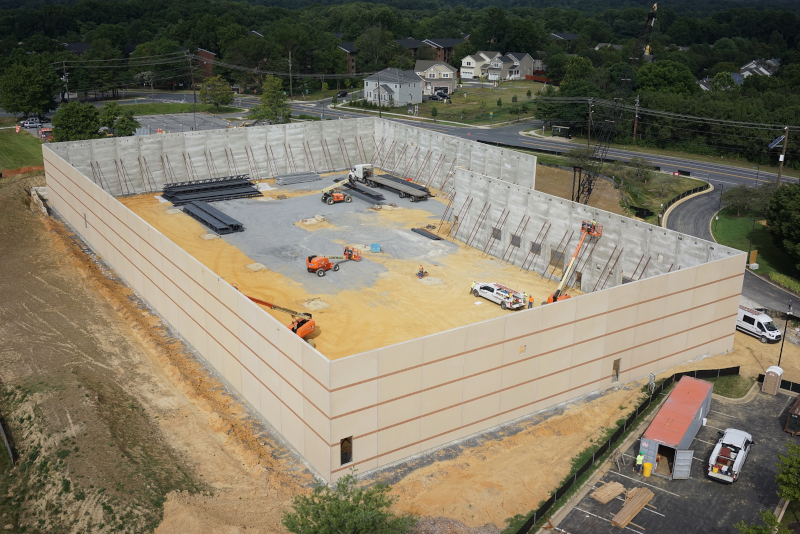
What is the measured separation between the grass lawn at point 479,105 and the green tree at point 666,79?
62.7 ft

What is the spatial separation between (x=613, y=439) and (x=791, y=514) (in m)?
8.28

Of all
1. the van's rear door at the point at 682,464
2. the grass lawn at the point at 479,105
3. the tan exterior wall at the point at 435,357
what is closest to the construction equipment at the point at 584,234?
the tan exterior wall at the point at 435,357

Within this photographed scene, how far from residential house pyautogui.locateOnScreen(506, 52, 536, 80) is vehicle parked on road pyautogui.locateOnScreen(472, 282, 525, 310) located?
131m

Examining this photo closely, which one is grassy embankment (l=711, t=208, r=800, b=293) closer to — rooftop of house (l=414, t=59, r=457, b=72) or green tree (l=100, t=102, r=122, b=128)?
green tree (l=100, t=102, r=122, b=128)

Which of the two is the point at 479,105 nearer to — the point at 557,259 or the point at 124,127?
the point at 124,127

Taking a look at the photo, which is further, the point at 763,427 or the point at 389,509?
the point at 763,427

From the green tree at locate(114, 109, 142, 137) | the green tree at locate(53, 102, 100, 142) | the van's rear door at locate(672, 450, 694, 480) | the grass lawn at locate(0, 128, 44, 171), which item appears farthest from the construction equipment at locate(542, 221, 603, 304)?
the grass lawn at locate(0, 128, 44, 171)

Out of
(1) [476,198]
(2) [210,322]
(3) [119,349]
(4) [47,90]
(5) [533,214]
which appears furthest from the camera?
(4) [47,90]

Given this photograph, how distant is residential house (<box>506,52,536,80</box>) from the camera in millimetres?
174125

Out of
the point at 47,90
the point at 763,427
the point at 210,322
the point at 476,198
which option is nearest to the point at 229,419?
the point at 210,322

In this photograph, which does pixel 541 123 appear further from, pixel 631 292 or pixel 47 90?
pixel 631 292

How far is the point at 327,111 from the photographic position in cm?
13250

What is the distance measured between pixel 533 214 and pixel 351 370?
99.7ft

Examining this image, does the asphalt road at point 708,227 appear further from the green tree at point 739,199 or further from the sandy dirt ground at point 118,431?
the sandy dirt ground at point 118,431
